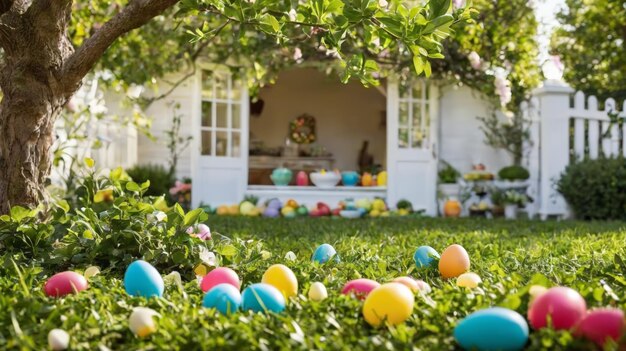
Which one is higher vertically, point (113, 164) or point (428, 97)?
point (428, 97)

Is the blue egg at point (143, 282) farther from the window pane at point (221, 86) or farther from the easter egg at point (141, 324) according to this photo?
the window pane at point (221, 86)

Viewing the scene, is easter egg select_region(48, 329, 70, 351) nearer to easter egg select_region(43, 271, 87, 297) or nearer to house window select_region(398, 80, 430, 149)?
easter egg select_region(43, 271, 87, 297)

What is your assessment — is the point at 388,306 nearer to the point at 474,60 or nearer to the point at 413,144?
the point at 474,60

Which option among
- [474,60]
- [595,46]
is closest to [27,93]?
[474,60]

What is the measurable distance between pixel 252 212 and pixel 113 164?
6.08ft

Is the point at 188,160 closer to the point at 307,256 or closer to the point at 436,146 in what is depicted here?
the point at 436,146

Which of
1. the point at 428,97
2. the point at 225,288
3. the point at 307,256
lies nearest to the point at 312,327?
the point at 225,288

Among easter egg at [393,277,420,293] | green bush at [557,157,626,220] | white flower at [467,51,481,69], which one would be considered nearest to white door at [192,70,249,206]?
white flower at [467,51,481,69]

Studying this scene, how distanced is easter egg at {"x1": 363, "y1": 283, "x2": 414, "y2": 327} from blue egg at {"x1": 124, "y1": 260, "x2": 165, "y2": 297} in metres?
0.64

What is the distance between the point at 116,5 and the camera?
18.9 feet

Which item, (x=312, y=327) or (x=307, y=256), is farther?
(x=307, y=256)

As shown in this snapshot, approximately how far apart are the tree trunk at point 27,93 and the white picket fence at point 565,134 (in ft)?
18.6

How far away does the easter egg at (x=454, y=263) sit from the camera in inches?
93.2

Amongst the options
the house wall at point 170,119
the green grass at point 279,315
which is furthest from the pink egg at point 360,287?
the house wall at point 170,119
